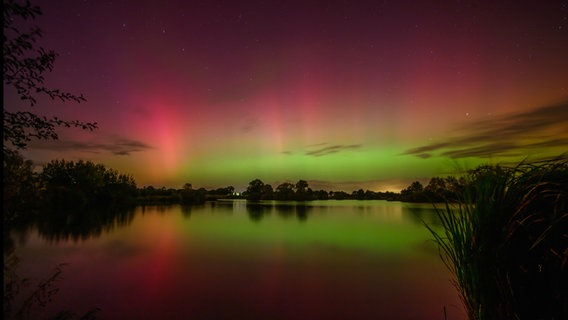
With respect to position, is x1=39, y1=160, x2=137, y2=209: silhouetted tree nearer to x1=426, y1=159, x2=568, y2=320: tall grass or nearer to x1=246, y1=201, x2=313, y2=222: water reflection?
x1=246, y1=201, x2=313, y2=222: water reflection

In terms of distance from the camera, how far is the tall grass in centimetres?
289

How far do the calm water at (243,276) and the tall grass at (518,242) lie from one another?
21.8 feet

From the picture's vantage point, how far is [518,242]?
3.11 meters

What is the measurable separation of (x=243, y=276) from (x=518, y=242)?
40.6ft

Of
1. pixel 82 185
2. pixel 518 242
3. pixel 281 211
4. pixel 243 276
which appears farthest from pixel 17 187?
pixel 82 185

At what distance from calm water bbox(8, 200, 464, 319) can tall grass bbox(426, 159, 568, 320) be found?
664cm

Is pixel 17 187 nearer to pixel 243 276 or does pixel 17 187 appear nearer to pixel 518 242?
pixel 518 242

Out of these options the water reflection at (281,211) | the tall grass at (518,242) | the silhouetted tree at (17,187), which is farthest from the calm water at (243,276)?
the water reflection at (281,211)

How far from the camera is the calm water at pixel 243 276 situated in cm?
949

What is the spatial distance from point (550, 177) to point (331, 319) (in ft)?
24.7

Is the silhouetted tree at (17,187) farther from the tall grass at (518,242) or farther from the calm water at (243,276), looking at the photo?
the calm water at (243,276)

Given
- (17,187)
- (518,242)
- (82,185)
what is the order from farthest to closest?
(82,185)
(17,187)
(518,242)

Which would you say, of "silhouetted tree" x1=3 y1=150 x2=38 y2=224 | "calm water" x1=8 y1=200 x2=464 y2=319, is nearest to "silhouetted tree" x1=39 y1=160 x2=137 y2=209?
"calm water" x1=8 y1=200 x2=464 y2=319

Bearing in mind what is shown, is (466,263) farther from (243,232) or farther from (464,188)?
(243,232)
